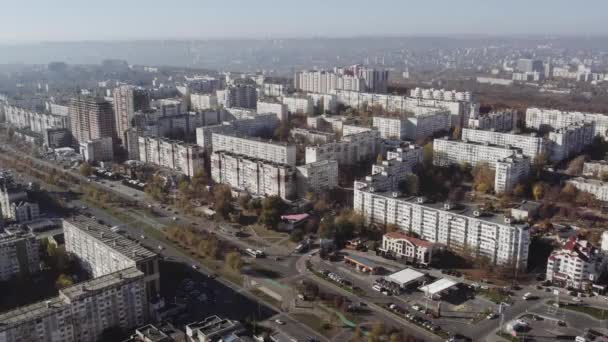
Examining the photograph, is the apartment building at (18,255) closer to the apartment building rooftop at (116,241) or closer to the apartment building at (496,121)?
the apartment building rooftop at (116,241)

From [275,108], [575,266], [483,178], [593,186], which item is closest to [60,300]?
[575,266]

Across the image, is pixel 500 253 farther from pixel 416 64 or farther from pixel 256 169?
pixel 416 64

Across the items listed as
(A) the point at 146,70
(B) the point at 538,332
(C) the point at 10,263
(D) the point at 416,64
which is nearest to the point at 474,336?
(B) the point at 538,332

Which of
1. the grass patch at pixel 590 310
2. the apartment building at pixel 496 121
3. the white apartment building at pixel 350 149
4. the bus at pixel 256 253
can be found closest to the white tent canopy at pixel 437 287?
the grass patch at pixel 590 310

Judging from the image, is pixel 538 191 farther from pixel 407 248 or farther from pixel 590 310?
pixel 590 310

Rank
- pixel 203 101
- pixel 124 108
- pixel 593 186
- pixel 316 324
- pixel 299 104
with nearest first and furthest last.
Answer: pixel 316 324
pixel 593 186
pixel 124 108
pixel 299 104
pixel 203 101

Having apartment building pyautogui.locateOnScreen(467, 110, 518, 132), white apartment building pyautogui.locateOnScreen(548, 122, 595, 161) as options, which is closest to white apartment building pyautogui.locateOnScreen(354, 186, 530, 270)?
white apartment building pyautogui.locateOnScreen(548, 122, 595, 161)

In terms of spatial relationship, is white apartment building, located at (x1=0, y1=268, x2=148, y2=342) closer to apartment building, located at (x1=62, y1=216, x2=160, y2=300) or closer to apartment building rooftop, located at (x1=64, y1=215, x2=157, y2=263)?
Answer: apartment building, located at (x1=62, y1=216, x2=160, y2=300)
